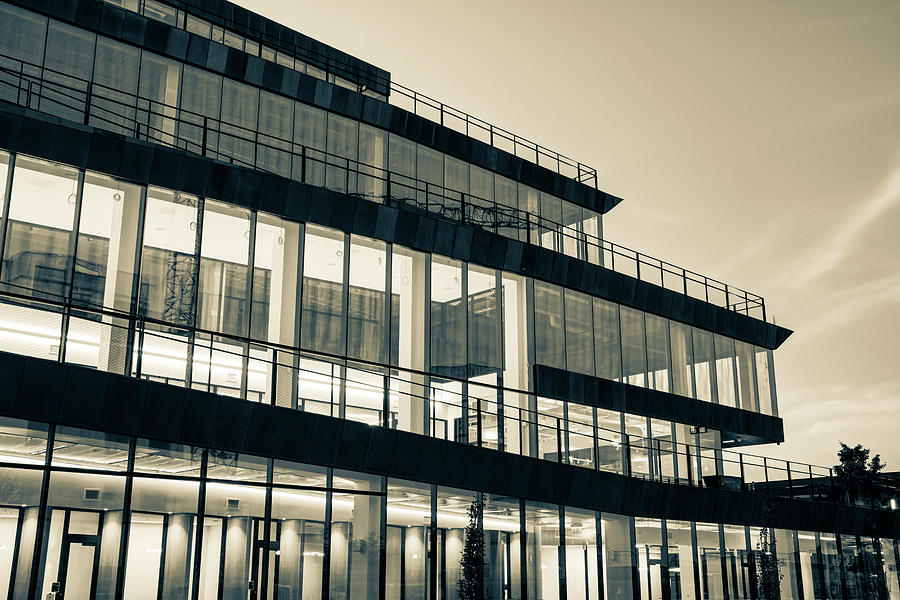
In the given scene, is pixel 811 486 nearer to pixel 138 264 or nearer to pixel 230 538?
pixel 230 538

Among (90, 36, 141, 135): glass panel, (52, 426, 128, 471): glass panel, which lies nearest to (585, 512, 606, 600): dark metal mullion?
(52, 426, 128, 471): glass panel

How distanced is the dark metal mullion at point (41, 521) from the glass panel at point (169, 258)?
14.8ft

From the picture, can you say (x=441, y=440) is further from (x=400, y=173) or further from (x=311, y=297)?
(x=400, y=173)

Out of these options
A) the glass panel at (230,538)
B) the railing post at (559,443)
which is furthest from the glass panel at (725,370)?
the glass panel at (230,538)

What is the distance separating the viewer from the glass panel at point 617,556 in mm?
31266

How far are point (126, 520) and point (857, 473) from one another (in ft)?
115

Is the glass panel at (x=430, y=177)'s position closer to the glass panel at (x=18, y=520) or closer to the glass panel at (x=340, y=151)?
the glass panel at (x=340, y=151)

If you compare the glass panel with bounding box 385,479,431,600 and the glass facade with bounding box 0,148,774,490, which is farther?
the glass panel with bounding box 385,479,431,600

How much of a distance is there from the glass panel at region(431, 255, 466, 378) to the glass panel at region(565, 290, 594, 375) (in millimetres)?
5731

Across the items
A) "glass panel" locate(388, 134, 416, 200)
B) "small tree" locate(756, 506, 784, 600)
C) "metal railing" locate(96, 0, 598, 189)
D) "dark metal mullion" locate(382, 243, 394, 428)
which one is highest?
"metal railing" locate(96, 0, 598, 189)

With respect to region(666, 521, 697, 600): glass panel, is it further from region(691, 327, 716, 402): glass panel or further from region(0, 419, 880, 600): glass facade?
region(691, 327, 716, 402): glass panel

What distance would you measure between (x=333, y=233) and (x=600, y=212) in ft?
58.6

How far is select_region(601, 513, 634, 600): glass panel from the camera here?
31266mm

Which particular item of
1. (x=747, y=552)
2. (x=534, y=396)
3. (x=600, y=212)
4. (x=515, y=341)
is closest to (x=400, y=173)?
(x=515, y=341)
